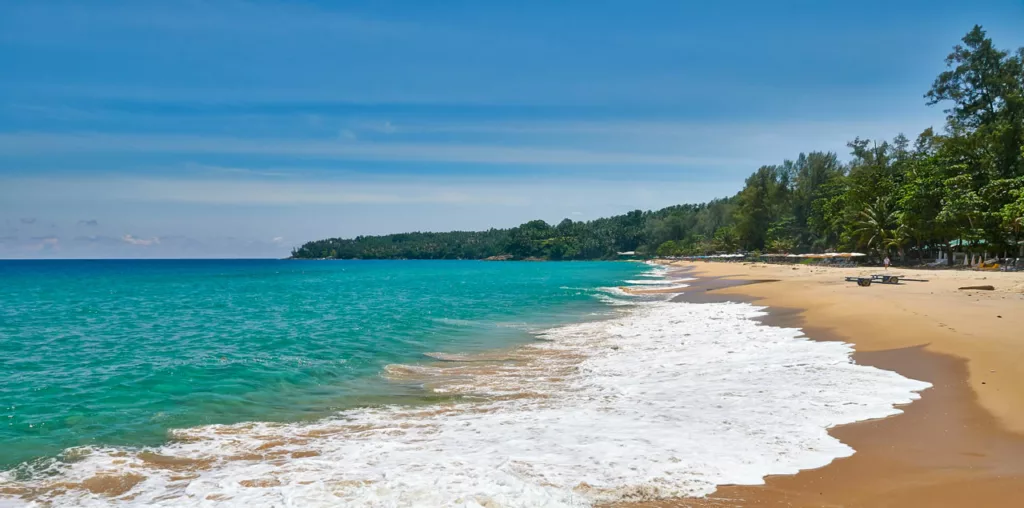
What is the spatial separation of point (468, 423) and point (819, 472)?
4.55 metres

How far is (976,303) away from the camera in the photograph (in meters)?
20.0

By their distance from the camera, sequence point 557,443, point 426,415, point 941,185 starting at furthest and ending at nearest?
point 941,185
point 426,415
point 557,443

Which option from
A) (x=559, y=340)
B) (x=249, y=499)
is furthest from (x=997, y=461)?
(x=559, y=340)

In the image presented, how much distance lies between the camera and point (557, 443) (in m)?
7.36

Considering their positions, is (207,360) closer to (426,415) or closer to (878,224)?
(426,415)

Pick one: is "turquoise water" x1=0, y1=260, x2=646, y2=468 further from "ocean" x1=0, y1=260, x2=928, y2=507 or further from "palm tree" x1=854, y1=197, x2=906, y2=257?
"palm tree" x1=854, y1=197, x2=906, y2=257

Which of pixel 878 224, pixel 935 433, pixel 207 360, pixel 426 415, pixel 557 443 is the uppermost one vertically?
pixel 878 224

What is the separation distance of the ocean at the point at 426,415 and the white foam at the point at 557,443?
36 mm

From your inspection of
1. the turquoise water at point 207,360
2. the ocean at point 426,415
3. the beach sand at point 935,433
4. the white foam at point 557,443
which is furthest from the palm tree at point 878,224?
the white foam at point 557,443

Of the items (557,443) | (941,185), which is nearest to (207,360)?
(557,443)

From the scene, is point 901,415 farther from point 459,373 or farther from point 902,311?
point 902,311

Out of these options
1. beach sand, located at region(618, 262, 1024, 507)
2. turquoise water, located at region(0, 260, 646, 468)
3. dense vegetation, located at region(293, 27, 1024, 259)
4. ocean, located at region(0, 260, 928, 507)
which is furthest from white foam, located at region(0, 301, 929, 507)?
dense vegetation, located at region(293, 27, 1024, 259)

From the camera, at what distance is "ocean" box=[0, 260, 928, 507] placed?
20.3ft

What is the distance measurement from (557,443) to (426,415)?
2.79 meters
